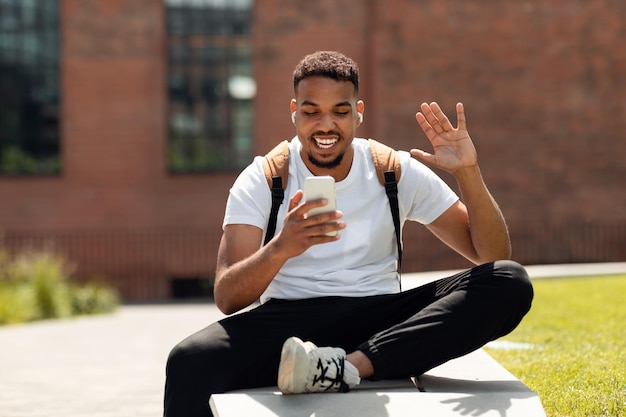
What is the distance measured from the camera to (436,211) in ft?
15.5

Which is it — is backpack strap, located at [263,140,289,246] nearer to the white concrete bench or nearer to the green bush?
the white concrete bench

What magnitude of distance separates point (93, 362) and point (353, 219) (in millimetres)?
5350

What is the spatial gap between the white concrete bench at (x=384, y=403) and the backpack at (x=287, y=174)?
31.4 inches

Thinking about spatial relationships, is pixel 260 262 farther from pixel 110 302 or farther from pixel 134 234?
pixel 134 234

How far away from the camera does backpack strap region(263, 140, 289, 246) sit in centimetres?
453

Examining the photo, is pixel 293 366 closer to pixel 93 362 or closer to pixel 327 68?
pixel 327 68

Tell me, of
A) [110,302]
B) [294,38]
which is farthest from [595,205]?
[110,302]

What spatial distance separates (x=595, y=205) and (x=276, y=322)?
1975 cm

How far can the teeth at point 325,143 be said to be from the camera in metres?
4.58

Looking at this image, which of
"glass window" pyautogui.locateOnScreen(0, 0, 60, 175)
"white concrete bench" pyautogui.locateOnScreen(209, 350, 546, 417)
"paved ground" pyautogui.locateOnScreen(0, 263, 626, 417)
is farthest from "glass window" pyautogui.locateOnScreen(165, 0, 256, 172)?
"white concrete bench" pyautogui.locateOnScreen(209, 350, 546, 417)

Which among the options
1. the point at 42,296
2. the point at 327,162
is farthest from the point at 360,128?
the point at 327,162

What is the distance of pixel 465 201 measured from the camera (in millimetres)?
4609

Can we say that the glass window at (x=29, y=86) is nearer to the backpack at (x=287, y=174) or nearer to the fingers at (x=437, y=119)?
the backpack at (x=287, y=174)

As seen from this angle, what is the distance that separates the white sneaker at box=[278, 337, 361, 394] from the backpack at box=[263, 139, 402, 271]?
0.78m
